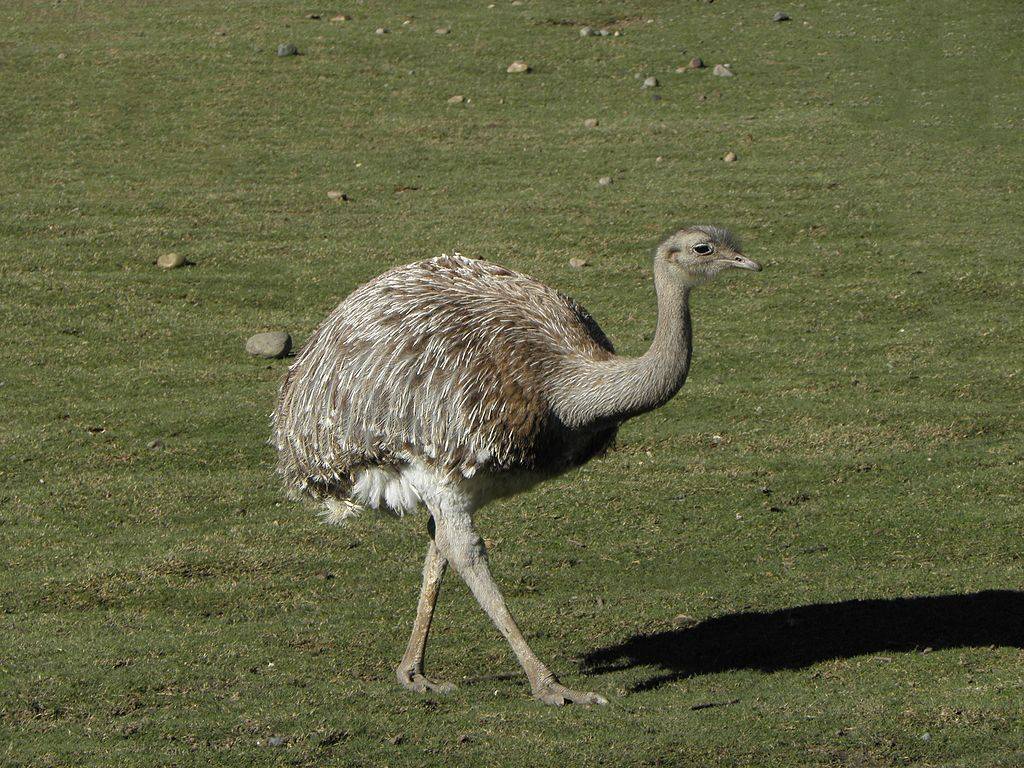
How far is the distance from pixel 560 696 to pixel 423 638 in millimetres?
820

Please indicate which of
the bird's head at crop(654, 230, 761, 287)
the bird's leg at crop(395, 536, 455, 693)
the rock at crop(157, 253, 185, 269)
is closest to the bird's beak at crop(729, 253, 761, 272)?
the bird's head at crop(654, 230, 761, 287)

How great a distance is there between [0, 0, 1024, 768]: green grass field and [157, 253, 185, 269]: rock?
4.0 inches

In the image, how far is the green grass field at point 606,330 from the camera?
7.33 meters

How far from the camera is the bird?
723 cm

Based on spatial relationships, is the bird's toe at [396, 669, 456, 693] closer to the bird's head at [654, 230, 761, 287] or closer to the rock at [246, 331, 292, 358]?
the bird's head at [654, 230, 761, 287]

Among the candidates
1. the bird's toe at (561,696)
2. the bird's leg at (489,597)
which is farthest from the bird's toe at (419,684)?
the bird's toe at (561,696)

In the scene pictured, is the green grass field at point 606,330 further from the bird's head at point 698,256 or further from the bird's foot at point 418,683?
the bird's head at point 698,256

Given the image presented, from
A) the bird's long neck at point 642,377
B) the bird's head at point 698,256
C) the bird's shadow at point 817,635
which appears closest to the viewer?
the bird's long neck at point 642,377

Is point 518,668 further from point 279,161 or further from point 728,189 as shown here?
point 279,161

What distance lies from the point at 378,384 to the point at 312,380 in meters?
0.48

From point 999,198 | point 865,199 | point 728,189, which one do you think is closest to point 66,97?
point 728,189

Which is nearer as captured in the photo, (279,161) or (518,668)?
(518,668)

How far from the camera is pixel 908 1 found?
75.1 ft

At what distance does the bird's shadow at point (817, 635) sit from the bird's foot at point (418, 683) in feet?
2.69
